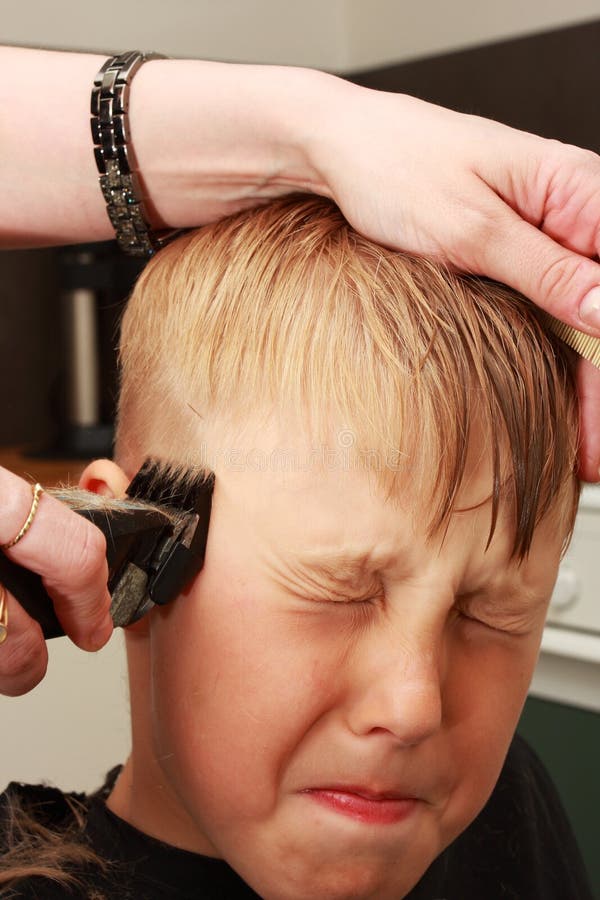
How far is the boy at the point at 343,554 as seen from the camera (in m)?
0.67

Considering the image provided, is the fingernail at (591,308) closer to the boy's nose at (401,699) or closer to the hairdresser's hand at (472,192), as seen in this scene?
the hairdresser's hand at (472,192)

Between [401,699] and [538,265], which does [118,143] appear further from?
[401,699]

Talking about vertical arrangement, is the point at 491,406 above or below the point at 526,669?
above

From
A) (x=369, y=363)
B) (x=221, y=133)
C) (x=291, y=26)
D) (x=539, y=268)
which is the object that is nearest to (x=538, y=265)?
(x=539, y=268)

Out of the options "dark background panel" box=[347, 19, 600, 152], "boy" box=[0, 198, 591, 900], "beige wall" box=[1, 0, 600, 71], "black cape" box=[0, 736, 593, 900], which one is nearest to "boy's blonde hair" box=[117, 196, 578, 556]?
"boy" box=[0, 198, 591, 900]

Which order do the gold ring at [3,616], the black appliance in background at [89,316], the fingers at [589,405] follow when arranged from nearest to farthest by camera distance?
the gold ring at [3,616]
the fingers at [589,405]
the black appliance in background at [89,316]

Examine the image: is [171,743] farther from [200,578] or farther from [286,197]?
[286,197]

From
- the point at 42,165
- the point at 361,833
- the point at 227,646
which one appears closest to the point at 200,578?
the point at 227,646

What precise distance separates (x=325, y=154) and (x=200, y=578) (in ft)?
0.95

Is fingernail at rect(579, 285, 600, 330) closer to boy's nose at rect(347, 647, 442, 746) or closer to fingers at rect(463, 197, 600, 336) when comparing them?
fingers at rect(463, 197, 600, 336)

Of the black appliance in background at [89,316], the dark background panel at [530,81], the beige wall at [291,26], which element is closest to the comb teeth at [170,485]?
the black appliance in background at [89,316]

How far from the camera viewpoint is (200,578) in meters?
0.69

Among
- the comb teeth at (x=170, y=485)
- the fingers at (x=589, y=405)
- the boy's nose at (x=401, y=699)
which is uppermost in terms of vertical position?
the fingers at (x=589, y=405)

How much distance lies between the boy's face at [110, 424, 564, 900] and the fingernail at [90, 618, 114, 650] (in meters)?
0.10
